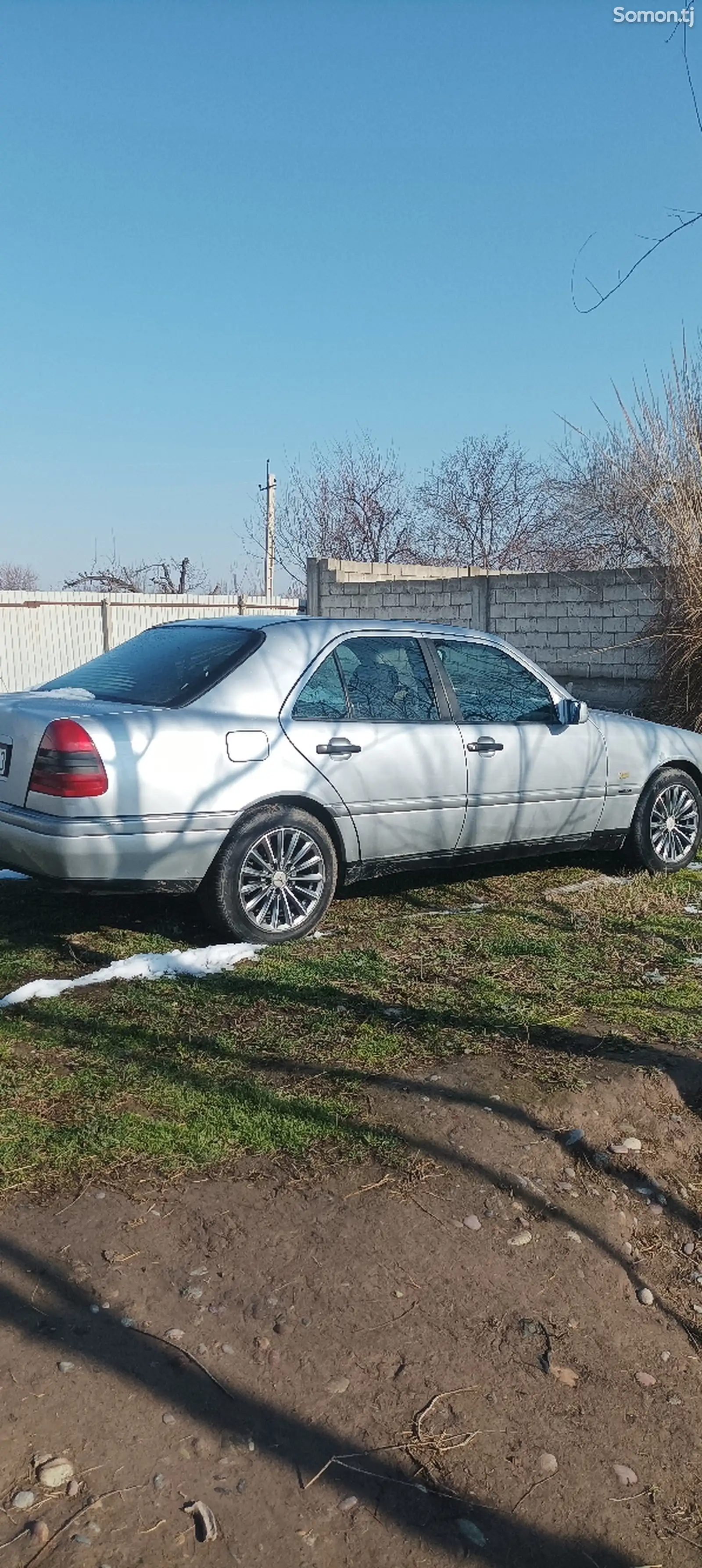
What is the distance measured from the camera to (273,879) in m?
5.58

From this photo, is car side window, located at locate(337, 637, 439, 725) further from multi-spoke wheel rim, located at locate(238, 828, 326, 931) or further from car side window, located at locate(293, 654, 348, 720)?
multi-spoke wheel rim, located at locate(238, 828, 326, 931)

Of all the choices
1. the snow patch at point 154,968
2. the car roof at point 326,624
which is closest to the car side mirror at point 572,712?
the car roof at point 326,624

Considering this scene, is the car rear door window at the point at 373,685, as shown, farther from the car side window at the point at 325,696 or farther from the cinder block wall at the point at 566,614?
the cinder block wall at the point at 566,614

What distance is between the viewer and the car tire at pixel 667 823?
7.16m

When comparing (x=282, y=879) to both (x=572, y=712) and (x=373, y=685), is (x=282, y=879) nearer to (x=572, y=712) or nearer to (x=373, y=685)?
(x=373, y=685)

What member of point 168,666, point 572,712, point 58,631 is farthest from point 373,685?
point 58,631

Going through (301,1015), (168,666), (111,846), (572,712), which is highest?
(168,666)

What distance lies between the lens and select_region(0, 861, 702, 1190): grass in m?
3.63

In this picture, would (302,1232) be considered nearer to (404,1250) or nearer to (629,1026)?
(404,1250)

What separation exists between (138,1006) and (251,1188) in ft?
4.87

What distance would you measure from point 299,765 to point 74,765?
1079 mm

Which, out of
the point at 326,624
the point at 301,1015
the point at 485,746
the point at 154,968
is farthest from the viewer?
the point at 485,746

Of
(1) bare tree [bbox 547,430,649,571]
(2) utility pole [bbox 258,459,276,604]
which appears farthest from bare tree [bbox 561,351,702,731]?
(2) utility pole [bbox 258,459,276,604]

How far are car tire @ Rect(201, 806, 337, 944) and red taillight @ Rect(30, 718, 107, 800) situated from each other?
2.26 feet
